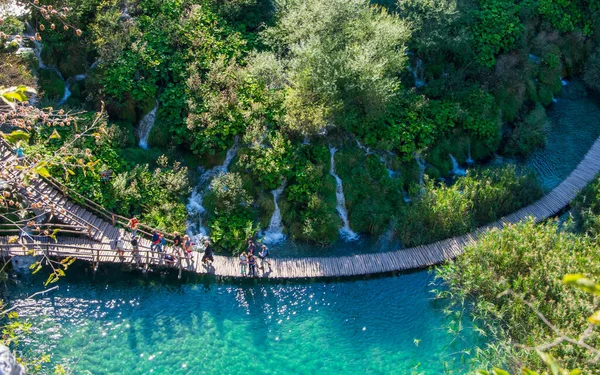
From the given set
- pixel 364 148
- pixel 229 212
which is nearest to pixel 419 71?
pixel 364 148

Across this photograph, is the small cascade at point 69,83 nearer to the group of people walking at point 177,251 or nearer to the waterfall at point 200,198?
the waterfall at point 200,198

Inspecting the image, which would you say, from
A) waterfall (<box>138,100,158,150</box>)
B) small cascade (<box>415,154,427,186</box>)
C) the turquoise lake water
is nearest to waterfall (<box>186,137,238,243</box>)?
the turquoise lake water

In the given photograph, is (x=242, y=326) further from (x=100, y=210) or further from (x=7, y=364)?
(x=7, y=364)

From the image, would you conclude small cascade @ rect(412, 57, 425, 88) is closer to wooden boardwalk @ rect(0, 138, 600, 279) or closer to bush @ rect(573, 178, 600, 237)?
wooden boardwalk @ rect(0, 138, 600, 279)

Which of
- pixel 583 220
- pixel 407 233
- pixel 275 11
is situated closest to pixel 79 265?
pixel 407 233

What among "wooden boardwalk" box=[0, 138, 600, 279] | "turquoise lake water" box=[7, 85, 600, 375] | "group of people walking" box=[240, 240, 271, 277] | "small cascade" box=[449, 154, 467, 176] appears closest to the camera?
"turquoise lake water" box=[7, 85, 600, 375]

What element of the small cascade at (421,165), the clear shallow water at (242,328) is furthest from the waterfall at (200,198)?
the small cascade at (421,165)
